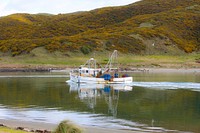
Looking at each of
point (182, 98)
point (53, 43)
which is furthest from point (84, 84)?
point (53, 43)

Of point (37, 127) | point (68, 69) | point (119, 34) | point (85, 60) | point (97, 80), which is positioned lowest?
point (37, 127)

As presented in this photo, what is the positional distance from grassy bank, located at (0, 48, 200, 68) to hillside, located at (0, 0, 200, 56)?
Answer: 275cm

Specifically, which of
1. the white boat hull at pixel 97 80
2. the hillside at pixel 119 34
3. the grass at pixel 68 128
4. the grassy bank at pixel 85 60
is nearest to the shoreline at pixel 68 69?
the grassy bank at pixel 85 60

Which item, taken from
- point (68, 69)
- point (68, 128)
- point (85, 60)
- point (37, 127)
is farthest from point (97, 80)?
point (68, 128)

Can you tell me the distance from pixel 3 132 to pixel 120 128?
7.39 m

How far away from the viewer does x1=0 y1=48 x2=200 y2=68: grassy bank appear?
100m

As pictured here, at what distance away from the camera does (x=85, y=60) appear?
105 m

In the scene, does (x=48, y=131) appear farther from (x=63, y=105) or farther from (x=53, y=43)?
(x=53, y=43)

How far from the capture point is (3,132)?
63.5 ft

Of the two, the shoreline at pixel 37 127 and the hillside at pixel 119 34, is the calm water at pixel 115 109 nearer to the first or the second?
the shoreline at pixel 37 127

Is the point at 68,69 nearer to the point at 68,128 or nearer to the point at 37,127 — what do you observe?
the point at 37,127

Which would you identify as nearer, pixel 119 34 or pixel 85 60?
pixel 85 60

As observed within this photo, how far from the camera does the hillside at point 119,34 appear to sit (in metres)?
119

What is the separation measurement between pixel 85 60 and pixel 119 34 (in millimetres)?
30524
